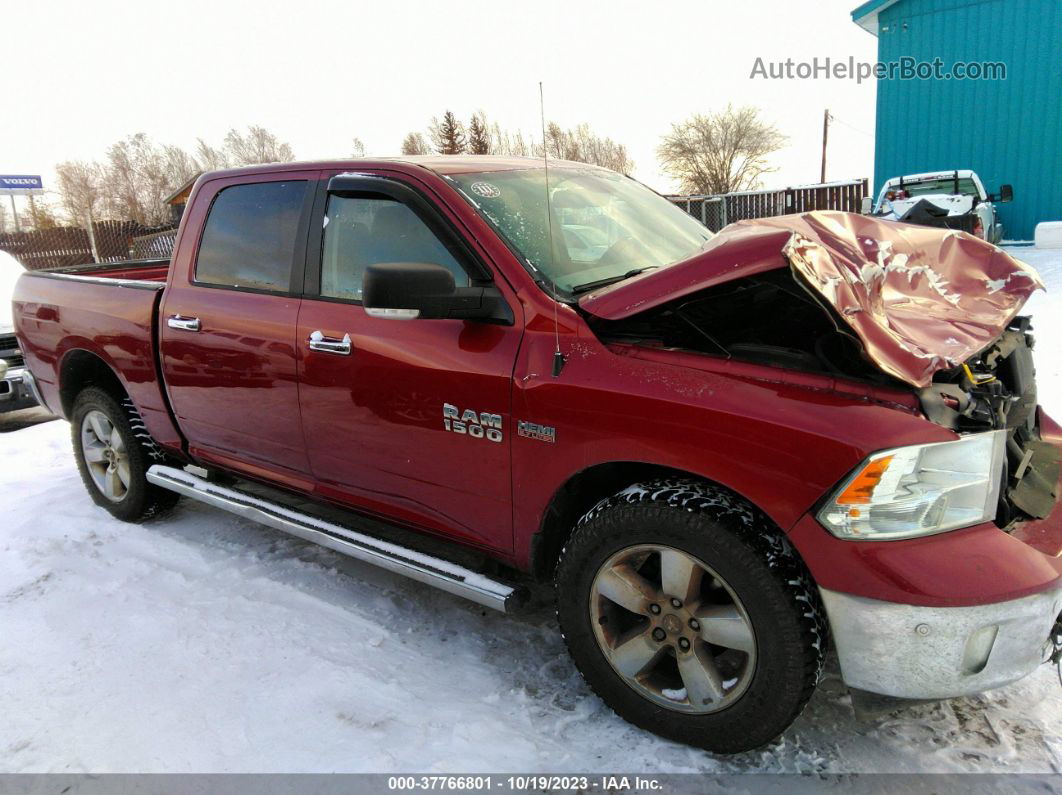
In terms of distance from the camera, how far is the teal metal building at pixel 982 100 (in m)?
15.3

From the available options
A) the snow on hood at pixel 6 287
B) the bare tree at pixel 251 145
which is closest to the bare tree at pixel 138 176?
the bare tree at pixel 251 145

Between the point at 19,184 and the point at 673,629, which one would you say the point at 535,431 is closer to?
the point at 673,629

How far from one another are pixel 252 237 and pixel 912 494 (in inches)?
117

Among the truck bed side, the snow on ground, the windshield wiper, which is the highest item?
the windshield wiper

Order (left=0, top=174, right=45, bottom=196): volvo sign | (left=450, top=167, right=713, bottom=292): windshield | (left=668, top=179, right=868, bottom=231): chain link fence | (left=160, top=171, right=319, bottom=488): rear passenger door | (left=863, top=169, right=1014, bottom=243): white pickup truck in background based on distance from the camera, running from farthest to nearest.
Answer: (left=0, top=174, right=45, bottom=196): volvo sign, (left=668, top=179, right=868, bottom=231): chain link fence, (left=863, top=169, right=1014, bottom=243): white pickup truck in background, (left=160, top=171, right=319, bottom=488): rear passenger door, (left=450, top=167, right=713, bottom=292): windshield

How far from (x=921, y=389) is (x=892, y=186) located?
13774 mm

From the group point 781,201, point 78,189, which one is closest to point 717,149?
point 781,201

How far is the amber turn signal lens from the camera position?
6.33 feet

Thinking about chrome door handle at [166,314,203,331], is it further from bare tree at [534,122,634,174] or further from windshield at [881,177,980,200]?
windshield at [881,177,980,200]

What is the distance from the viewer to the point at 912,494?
6.41ft

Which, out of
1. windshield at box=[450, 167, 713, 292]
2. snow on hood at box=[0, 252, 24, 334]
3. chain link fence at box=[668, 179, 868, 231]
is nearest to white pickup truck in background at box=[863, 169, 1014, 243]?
chain link fence at box=[668, 179, 868, 231]

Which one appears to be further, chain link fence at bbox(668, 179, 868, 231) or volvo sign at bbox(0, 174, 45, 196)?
volvo sign at bbox(0, 174, 45, 196)

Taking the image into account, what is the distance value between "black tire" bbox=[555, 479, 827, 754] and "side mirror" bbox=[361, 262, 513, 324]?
2.56 feet

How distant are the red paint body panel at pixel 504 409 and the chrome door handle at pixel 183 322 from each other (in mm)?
41
